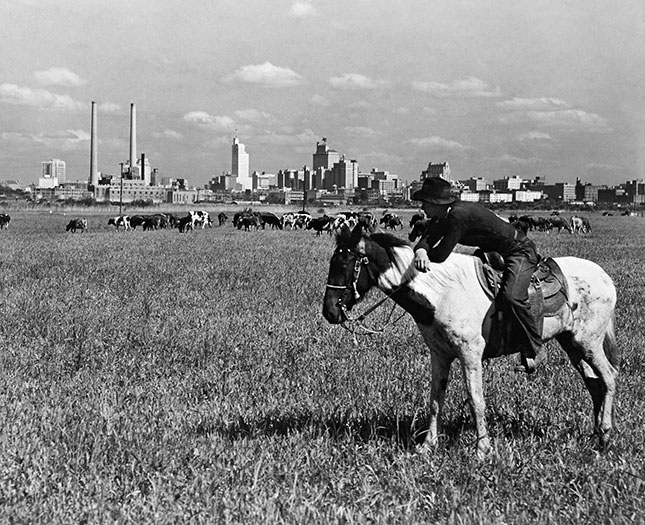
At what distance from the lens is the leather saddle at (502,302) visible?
6.45m

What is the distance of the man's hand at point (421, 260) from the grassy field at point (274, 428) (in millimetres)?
1422

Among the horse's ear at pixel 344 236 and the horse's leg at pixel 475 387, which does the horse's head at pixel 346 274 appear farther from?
the horse's leg at pixel 475 387

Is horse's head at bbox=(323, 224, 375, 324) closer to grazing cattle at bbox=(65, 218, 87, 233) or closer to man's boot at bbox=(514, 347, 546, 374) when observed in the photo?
man's boot at bbox=(514, 347, 546, 374)

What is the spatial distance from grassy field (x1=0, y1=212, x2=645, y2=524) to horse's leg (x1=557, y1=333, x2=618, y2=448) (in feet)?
0.74

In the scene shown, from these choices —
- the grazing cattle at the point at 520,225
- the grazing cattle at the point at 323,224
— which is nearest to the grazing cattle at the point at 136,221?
the grazing cattle at the point at 323,224

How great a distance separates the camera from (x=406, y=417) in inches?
281

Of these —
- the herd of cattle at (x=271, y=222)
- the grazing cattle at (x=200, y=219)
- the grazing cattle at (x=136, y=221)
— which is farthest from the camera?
the grazing cattle at (x=200, y=219)

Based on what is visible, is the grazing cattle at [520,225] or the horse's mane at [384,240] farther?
the grazing cattle at [520,225]

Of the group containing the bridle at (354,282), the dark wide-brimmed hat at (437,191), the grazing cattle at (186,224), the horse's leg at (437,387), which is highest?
the dark wide-brimmed hat at (437,191)

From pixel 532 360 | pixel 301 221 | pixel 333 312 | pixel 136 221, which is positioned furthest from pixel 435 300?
pixel 301 221

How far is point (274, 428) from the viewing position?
671cm

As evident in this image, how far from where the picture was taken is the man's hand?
6094 mm

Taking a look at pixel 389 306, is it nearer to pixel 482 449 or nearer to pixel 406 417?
pixel 406 417

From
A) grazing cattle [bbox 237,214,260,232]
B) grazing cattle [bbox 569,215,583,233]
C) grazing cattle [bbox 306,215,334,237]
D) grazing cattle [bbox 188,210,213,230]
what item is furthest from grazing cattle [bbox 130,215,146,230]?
grazing cattle [bbox 569,215,583,233]
